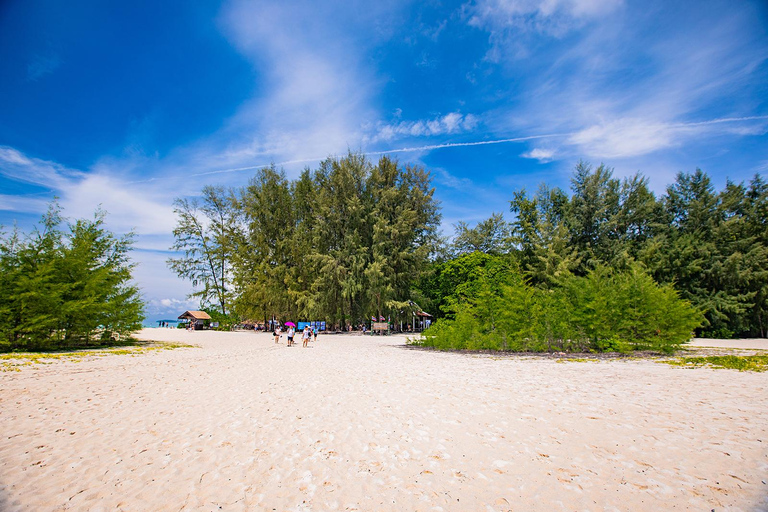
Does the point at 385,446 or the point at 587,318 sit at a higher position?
the point at 587,318

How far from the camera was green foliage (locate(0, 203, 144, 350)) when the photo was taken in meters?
14.5

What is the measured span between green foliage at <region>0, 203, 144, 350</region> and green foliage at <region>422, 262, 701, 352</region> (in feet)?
60.5

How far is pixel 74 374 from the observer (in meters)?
9.59

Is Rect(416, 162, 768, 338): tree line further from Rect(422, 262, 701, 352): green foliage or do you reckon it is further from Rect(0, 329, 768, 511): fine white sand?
Rect(0, 329, 768, 511): fine white sand

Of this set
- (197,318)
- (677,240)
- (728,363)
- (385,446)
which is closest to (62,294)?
(385,446)

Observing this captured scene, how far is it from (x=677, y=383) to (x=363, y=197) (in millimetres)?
33215

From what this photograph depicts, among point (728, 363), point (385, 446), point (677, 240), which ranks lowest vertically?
point (728, 363)

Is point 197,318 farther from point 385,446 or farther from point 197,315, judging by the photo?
point 385,446

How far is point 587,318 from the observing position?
14812mm

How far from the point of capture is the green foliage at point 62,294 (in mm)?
14539

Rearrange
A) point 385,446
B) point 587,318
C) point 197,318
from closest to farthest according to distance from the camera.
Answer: point 385,446 → point 587,318 → point 197,318

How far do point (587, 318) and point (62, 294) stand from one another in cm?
2367

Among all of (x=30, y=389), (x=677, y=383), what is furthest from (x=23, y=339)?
(x=677, y=383)

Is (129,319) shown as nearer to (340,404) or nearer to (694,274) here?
(340,404)
